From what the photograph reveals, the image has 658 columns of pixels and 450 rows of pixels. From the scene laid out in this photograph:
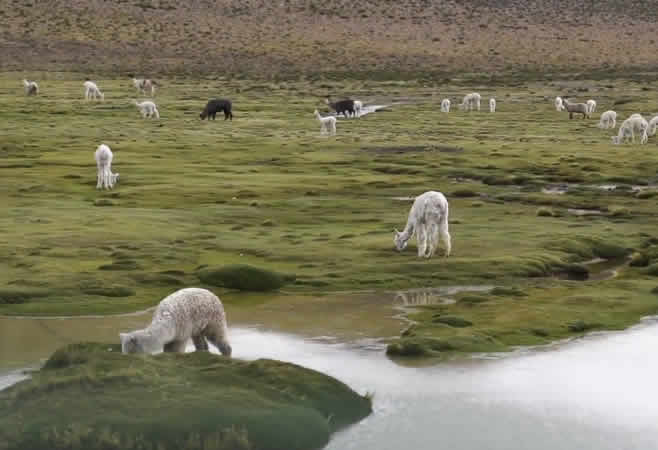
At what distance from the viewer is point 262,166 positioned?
4047 cm

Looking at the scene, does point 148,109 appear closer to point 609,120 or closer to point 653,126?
point 609,120

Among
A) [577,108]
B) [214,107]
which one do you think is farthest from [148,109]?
[577,108]

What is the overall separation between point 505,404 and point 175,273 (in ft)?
29.1

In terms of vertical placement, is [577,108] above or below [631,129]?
above

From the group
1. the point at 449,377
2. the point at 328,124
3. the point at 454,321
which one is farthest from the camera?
the point at 328,124

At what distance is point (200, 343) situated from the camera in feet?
51.2

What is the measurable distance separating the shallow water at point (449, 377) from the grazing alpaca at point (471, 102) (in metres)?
50.7

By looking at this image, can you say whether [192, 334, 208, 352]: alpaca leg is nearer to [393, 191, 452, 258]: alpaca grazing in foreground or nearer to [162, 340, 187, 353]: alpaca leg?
[162, 340, 187, 353]: alpaca leg

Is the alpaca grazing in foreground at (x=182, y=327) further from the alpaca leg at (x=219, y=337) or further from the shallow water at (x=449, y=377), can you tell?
the shallow water at (x=449, y=377)

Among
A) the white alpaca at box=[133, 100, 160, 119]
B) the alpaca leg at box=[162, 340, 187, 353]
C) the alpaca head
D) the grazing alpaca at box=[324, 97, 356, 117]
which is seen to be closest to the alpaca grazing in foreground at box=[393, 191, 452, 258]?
the alpaca head

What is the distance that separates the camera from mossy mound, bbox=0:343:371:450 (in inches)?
481

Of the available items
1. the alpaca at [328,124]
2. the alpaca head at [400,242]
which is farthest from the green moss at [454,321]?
the alpaca at [328,124]

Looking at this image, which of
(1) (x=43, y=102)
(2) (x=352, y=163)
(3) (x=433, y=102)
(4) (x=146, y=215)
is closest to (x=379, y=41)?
(3) (x=433, y=102)

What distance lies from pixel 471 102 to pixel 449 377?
2203 inches
